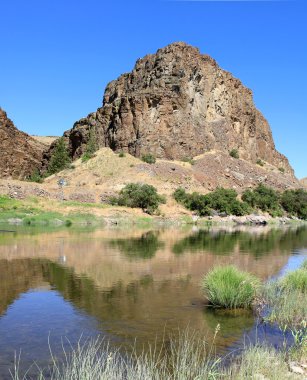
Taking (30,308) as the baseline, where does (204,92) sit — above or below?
above

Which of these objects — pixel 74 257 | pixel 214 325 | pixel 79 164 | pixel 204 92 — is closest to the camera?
pixel 214 325

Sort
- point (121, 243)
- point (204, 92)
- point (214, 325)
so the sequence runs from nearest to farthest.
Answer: point (214, 325) → point (121, 243) → point (204, 92)

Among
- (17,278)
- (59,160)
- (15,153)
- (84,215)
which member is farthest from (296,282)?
(15,153)

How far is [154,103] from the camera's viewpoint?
80.9m

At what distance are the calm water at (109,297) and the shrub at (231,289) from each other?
0.40 metres

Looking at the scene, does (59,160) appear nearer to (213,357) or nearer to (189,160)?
(189,160)

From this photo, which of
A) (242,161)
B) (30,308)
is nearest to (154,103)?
(242,161)

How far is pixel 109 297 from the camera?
13.9 meters

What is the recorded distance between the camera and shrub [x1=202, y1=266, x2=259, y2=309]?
39.7 feet

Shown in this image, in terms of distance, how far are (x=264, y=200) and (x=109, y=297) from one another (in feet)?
214

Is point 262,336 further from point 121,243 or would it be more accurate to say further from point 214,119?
point 214,119

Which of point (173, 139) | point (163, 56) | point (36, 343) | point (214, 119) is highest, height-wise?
point (163, 56)

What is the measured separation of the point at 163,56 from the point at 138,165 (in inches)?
926

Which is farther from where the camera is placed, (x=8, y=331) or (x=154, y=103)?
(x=154, y=103)
